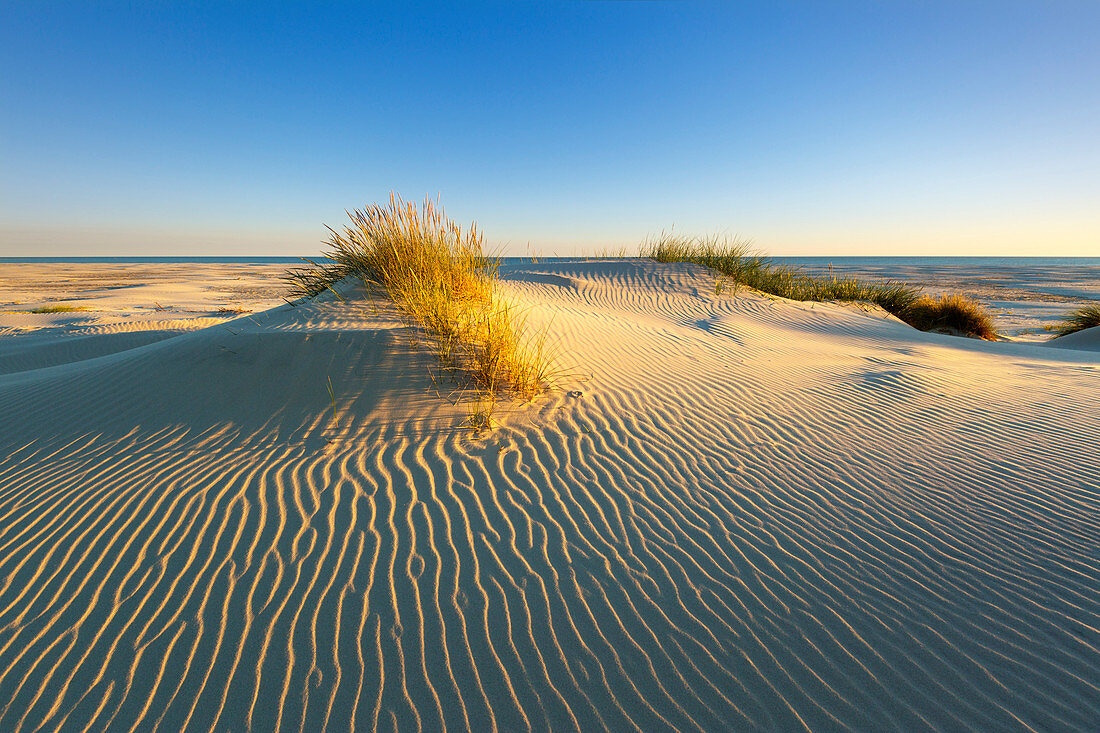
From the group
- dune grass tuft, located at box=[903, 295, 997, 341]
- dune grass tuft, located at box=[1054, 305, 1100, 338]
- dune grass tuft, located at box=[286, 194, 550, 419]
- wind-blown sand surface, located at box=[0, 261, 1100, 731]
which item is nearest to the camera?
wind-blown sand surface, located at box=[0, 261, 1100, 731]

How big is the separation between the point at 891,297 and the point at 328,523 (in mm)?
14128

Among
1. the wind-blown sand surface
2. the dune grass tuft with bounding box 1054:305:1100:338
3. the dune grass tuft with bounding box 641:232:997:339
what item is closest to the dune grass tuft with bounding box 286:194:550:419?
the wind-blown sand surface

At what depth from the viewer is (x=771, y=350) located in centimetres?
682

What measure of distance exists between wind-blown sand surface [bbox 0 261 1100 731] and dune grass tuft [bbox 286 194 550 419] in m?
0.38

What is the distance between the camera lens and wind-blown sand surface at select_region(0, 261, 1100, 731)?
1.69 meters

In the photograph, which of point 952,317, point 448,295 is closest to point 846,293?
point 952,317

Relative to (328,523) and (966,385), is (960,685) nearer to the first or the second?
(328,523)

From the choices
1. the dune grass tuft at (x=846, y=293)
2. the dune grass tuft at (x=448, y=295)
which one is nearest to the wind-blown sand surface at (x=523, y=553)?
the dune grass tuft at (x=448, y=295)

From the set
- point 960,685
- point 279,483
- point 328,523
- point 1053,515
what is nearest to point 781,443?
point 1053,515

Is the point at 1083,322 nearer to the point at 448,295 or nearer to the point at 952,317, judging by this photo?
the point at 952,317

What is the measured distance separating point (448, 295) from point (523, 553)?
11.5ft

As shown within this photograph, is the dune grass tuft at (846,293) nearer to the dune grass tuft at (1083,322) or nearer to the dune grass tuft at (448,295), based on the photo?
the dune grass tuft at (1083,322)

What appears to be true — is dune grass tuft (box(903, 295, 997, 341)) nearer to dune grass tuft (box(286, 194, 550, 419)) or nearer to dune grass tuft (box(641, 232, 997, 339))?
dune grass tuft (box(641, 232, 997, 339))

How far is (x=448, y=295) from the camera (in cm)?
529
